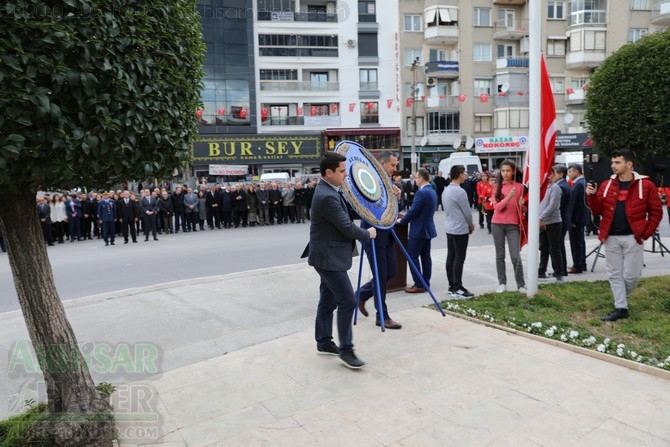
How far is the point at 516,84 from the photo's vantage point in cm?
4119

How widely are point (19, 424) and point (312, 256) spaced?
8.13 feet

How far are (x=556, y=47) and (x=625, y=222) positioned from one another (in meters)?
41.7

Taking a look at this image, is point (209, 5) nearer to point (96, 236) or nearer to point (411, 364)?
point (96, 236)

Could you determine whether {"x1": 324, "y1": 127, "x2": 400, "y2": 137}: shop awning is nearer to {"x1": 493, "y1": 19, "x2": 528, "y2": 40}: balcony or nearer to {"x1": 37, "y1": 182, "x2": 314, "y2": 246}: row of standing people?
{"x1": 493, "y1": 19, "x2": 528, "y2": 40}: balcony

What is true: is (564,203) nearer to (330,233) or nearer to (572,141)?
(330,233)

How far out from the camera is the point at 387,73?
4244cm

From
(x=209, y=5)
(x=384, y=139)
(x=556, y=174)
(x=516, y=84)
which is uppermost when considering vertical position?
(x=209, y=5)

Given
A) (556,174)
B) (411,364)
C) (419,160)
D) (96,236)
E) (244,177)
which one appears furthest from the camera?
(419,160)

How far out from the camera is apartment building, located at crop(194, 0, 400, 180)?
133 feet

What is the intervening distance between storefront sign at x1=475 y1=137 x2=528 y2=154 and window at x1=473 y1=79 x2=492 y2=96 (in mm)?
4115

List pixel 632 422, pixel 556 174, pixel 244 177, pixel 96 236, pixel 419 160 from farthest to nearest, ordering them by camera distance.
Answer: pixel 419 160 < pixel 244 177 < pixel 96 236 < pixel 556 174 < pixel 632 422

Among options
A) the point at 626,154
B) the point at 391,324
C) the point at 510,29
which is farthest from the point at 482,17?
the point at 391,324

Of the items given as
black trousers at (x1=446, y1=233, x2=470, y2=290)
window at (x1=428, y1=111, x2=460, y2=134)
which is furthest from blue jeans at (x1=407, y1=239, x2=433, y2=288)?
window at (x1=428, y1=111, x2=460, y2=134)

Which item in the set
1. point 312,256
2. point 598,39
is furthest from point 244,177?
point 312,256
